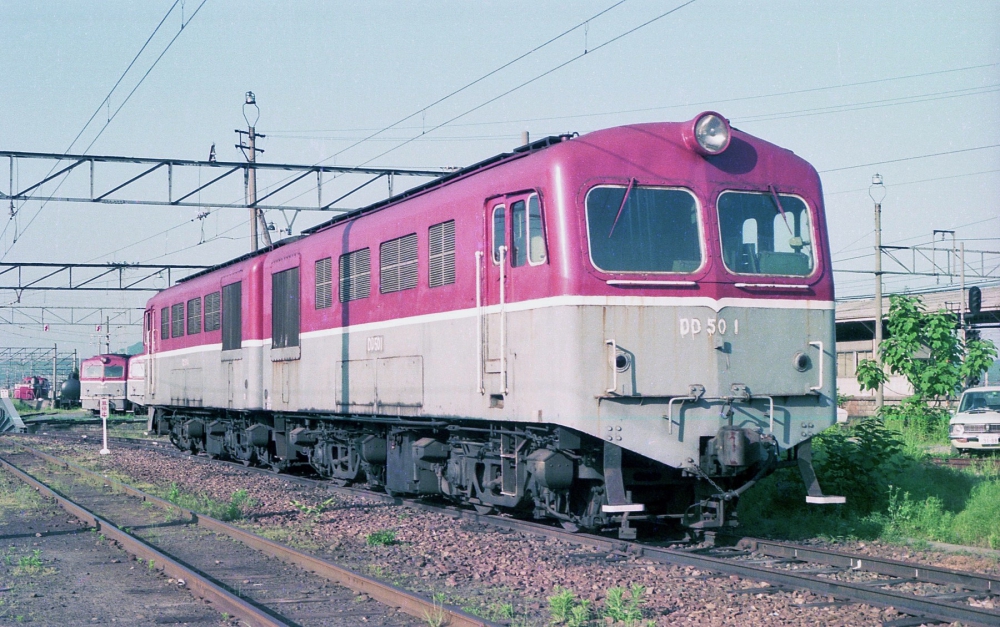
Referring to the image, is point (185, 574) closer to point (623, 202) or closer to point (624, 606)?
point (624, 606)

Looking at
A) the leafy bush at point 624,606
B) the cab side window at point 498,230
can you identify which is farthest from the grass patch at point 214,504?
the leafy bush at point 624,606

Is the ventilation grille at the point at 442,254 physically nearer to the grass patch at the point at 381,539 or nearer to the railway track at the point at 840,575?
the grass patch at the point at 381,539

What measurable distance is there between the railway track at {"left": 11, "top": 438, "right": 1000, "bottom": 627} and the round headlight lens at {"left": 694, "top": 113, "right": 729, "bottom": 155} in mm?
3856

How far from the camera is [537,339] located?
10008 mm

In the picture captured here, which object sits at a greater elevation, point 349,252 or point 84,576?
point 349,252

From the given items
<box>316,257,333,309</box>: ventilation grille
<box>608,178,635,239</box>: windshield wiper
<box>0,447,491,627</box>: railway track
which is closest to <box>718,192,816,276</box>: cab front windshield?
<box>608,178,635,239</box>: windshield wiper

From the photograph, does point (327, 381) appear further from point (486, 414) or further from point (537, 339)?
point (537, 339)

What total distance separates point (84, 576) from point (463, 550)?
3.54 meters

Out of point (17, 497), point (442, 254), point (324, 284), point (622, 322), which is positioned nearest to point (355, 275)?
point (324, 284)

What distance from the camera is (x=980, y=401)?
2255 cm

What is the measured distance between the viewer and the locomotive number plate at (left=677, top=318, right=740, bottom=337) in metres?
9.80

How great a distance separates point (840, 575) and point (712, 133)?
4307 millimetres

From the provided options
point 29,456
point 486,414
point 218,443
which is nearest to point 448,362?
point 486,414

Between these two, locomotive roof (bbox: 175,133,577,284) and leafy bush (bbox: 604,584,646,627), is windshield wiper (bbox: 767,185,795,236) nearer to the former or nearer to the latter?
locomotive roof (bbox: 175,133,577,284)
